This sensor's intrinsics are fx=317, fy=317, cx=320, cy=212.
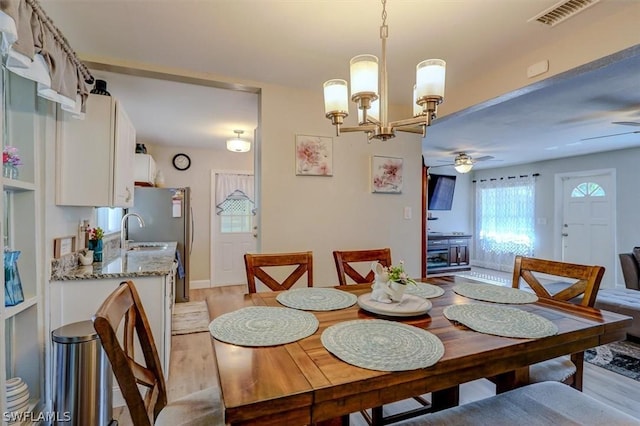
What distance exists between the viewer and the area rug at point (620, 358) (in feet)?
7.99


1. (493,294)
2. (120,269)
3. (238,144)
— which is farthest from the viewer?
(238,144)

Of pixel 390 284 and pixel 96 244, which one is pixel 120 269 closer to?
pixel 96 244

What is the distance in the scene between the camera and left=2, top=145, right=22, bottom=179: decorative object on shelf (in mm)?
1530

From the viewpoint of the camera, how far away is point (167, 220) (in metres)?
4.22

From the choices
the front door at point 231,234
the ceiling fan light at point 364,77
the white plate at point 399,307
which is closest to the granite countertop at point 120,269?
the white plate at point 399,307

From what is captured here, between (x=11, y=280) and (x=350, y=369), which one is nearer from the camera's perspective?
(x=350, y=369)

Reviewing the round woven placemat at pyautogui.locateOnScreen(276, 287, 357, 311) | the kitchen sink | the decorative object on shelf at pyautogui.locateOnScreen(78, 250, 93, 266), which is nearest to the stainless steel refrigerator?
the kitchen sink

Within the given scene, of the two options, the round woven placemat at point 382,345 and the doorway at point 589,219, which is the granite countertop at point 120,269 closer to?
the round woven placemat at point 382,345

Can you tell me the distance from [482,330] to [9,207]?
7.86ft

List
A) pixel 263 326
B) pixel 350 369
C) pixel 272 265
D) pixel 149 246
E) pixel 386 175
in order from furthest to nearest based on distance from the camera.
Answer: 1. pixel 149 246
2. pixel 386 175
3. pixel 272 265
4. pixel 263 326
5. pixel 350 369

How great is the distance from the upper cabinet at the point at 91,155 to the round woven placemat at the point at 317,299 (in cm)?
145

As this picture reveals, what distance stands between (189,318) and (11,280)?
228 cm

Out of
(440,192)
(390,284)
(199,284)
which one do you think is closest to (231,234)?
(199,284)

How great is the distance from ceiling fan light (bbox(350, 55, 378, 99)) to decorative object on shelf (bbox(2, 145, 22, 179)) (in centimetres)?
168
